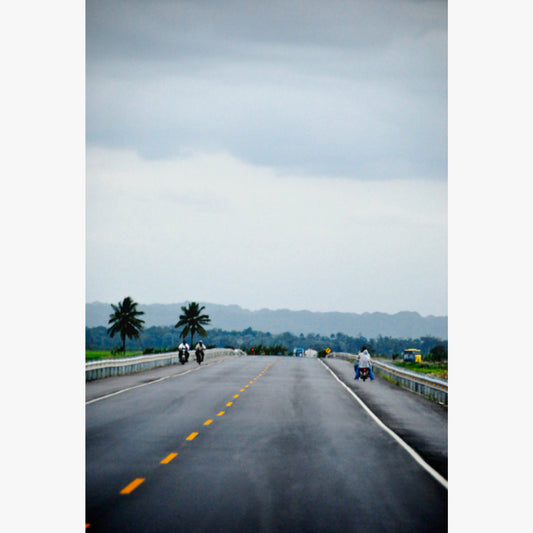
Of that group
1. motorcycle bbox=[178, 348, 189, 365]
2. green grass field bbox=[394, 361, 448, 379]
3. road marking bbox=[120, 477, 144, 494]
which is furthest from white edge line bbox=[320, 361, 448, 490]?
motorcycle bbox=[178, 348, 189, 365]

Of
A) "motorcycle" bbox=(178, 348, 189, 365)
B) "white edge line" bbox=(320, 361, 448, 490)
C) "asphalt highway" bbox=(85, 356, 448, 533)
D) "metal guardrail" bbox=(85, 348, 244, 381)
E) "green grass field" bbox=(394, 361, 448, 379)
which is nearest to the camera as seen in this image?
"asphalt highway" bbox=(85, 356, 448, 533)

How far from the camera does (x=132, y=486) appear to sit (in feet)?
37.6

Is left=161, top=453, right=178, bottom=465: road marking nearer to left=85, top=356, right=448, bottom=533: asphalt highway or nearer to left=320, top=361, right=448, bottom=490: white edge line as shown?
left=85, top=356, right=448, bottom=533: asphalt highway

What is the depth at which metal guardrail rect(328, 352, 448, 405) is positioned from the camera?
92.4ft

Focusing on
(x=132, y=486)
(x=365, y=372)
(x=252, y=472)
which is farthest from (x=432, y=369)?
(x=132, y=486)

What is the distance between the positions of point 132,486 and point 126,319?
133929 millimetres

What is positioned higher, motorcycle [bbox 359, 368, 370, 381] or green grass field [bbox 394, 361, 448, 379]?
motorcycle [bbox 359, 368, 370, 381]

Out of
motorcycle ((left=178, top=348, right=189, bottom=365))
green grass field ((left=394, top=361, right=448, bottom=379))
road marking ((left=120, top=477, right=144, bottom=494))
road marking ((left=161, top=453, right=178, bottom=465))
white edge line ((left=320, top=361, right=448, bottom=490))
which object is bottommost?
green grass field ((left=394, top=361, right=448, bottom=379))

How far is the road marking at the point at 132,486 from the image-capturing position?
36.4ft

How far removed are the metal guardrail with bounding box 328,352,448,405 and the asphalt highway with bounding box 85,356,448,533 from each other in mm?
3684
